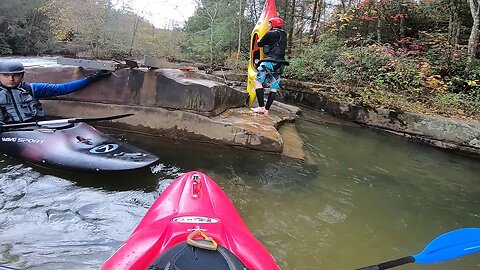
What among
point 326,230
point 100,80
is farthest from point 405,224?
point 100,80

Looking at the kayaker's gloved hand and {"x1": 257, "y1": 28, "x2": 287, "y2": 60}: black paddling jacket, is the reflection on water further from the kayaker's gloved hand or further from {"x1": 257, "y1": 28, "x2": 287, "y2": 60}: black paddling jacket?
{"x1": 257, "y1": 28, "x2": 287, "y2": 60}: black paddling jacket

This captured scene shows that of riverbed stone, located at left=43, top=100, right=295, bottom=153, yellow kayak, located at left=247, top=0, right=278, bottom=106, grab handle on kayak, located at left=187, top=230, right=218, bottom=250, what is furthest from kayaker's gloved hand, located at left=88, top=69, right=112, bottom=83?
grab handle on kayak, located at left=187, top=230, right=218, bottom=250

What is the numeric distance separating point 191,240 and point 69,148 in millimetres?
2582

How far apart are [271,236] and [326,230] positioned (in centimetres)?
54

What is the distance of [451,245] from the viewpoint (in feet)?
6.63

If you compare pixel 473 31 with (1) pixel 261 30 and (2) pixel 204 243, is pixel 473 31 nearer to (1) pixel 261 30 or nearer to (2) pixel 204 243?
(1) pixel 261 30

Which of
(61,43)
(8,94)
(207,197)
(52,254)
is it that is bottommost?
(52,254)

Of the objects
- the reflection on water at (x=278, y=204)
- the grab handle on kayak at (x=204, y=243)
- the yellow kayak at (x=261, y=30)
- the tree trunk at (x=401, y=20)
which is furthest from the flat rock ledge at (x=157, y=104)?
the tree trunk at (x=401, y=20)

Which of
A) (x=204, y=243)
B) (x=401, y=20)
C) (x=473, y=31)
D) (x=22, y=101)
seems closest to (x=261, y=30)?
(x=22, y=101)

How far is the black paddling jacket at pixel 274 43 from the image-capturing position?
5637mm

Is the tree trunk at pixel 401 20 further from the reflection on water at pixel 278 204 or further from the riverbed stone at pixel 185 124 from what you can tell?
the riverbed stone at pixel 185 124

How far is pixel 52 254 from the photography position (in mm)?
2477

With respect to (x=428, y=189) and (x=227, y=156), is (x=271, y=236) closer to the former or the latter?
(x=227, y=156)

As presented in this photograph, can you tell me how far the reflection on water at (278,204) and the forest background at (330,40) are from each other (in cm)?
308
